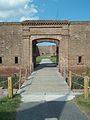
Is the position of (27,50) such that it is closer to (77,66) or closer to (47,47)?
(77,66)

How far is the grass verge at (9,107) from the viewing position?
9977mm

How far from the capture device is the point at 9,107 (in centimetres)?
1150

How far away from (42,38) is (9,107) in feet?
64.8

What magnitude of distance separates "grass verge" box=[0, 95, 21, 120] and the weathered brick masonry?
1684 cm

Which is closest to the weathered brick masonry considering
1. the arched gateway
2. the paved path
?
the arched gateway

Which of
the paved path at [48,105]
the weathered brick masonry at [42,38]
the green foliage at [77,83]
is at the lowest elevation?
the green foliage at [77,83]

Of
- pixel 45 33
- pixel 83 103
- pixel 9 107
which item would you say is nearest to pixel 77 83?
pixel 83 103

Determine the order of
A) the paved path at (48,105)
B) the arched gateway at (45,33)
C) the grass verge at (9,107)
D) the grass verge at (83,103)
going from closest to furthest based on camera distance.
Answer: the grass verge at (9,107) → the paved path at (48,105) → the grass verge at (83,103) → the arched gateway at (45,33)

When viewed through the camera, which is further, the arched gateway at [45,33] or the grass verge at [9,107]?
the arched gateway at [45,33]

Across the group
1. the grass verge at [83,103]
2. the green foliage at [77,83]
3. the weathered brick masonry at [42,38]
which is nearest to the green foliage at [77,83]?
the green foliage at [77,83]

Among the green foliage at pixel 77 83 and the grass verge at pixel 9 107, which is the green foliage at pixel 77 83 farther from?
the grass verge at pixel 9 107

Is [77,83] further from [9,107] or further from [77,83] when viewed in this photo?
[9,107]

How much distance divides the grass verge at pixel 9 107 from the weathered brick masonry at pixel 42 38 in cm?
1684

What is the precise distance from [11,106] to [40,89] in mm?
5389
